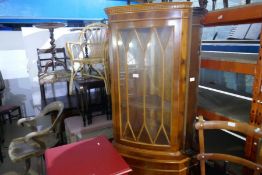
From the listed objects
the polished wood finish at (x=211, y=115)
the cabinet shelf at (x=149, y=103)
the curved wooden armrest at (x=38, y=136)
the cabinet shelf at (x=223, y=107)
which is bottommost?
the curved wooden armrest at (x=38, y=136)

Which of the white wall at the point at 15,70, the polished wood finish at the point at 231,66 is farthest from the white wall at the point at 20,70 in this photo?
the polished wood finish at the point at 231,66

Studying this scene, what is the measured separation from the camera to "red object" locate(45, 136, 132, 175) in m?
1.25

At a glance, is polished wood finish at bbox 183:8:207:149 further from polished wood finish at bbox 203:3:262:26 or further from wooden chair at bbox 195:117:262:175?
wooden chair at bbox 195:117:262:175

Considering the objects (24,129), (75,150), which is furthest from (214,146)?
(24,129)

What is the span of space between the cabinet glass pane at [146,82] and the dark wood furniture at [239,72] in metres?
0.43

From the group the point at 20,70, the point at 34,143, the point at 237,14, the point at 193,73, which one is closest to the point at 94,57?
the point at 34,143

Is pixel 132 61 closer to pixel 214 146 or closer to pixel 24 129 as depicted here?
pixel 214 146

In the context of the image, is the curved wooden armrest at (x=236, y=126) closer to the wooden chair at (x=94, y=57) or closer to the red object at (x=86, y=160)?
the red object at (x=86, y=160)

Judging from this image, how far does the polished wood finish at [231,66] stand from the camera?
4.18 feet

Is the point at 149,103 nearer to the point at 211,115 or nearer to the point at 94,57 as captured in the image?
the point at 211,115

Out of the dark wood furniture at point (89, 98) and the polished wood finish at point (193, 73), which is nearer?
Result: the polished wood finish at point (193, 73)

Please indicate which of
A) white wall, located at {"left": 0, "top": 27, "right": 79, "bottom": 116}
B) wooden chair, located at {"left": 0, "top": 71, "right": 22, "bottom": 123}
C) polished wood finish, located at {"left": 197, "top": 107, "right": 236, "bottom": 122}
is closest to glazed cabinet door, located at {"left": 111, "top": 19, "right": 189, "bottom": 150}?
polished wood finish, located at {"left": 197, "top": 107, "right": 236, "bottom": 122}

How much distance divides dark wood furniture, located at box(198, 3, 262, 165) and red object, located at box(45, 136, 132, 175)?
84cm

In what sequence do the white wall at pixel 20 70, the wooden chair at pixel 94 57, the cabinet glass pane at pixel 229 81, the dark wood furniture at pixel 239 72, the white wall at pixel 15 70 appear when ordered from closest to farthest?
1. the dark wood furniture at pixel 239 72
2. the cabinet glass pane at pixel 229 81
3. the wooden chair at pixel 94 57
4. the white wall at pixel 20 70
5. the white wall at pixel 15 70
